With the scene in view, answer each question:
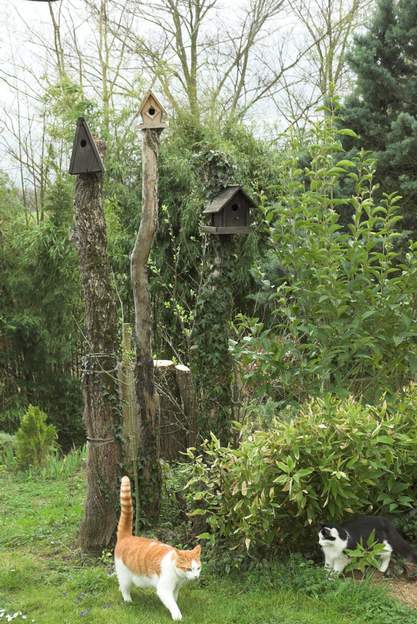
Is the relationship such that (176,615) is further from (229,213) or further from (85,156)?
(85,156)

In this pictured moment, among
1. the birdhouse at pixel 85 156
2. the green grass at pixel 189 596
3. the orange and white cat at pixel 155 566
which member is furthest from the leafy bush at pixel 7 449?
the birdhouse at pixel 85 156

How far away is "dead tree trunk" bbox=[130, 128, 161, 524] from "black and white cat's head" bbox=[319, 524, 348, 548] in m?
1.39

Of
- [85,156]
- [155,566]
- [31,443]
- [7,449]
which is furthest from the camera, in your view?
[7,449]

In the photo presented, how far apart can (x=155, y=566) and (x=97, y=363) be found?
1425mm

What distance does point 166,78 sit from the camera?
11.7 metres

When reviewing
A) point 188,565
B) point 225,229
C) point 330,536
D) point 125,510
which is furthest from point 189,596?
point 225,229

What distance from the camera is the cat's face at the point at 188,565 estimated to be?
3.51 m

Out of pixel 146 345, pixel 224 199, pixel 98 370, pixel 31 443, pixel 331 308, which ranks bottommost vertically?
pixel 31 443

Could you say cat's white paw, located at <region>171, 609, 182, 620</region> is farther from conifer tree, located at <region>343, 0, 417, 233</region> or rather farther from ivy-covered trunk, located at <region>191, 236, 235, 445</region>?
conifer tree, located at <region>343, 0, 417, 233</region>

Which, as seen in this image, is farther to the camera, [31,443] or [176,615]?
[31,443]

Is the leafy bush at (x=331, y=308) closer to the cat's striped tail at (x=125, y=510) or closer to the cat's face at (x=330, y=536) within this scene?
the cat's face at (x=330, y=536)

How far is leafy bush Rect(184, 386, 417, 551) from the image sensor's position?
12.4 ft

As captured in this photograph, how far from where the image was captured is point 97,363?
456cm

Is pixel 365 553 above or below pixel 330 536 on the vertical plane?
below
